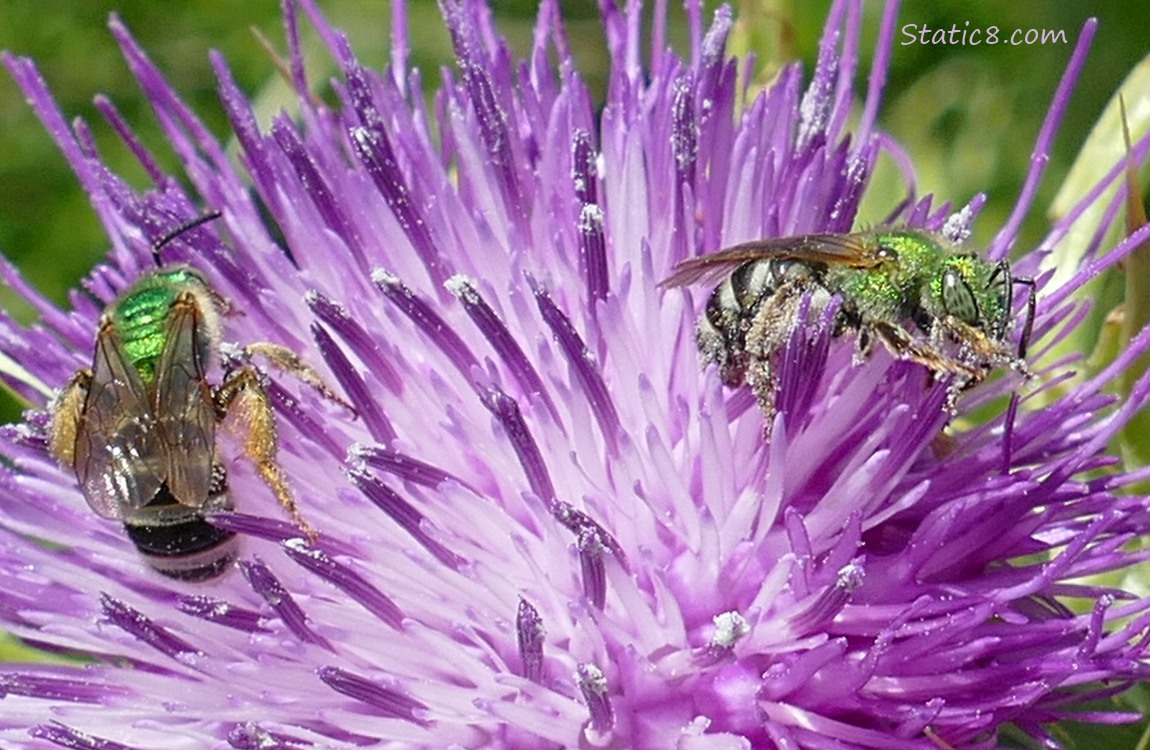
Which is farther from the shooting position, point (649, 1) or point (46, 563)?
point (649, 1)

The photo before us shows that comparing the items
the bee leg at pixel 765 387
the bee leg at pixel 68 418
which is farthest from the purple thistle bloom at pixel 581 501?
the bee leg at pixel 68 418

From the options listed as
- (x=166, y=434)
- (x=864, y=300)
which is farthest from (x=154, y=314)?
(x=864, y=300)

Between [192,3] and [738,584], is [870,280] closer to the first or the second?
[738,584]

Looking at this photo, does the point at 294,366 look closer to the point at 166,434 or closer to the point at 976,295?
the point at 166,434

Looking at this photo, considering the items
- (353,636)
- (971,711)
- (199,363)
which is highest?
(199,363)

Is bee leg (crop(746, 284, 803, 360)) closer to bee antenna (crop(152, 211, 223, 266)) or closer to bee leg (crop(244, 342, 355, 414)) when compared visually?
bee leg (crop(244, 342, 355, 414))

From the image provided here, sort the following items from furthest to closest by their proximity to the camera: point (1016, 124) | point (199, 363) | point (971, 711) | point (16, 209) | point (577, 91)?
1. point (16, 209)
2. point (1016, 124)
3. point (577, 91)
4. point (199, 363)
5. point (971, 711)

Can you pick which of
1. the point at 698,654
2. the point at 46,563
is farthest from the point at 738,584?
the point at 46,563
